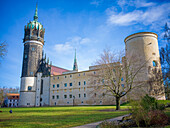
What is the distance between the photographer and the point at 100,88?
68.2 feet

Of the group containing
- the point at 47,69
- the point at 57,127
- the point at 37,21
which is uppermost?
the point at 37,21

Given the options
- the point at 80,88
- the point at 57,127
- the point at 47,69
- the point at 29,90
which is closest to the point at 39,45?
the point at 47,69

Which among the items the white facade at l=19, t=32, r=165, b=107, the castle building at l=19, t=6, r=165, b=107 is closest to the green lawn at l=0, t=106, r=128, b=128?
the white facade at l=19, t=32, r=165, b=107

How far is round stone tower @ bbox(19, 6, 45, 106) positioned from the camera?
55.8m

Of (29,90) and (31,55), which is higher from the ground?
(31,55)

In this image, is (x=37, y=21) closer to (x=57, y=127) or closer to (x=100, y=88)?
(x=100, y=88)

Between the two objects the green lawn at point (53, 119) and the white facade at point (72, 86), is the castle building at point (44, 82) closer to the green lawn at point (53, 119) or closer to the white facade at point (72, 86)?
the white facade at point (72, 86)

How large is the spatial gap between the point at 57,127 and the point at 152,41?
32.7 metres

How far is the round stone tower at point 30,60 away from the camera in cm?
5578

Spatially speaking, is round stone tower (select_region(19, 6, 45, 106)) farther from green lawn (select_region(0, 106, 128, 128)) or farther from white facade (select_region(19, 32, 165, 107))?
green lawn (select_region(0, 106, 128, 128))

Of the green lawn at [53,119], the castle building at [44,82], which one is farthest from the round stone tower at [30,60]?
the green lawn at [53,119]

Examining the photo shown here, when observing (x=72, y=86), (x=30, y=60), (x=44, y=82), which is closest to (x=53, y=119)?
(x=72, y=86)

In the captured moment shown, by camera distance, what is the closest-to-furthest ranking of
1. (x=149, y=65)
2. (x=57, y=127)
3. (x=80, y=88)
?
(x=57, y=127)
(x=149, y=65)
(x=80, y=88)

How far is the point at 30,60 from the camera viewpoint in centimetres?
5772
